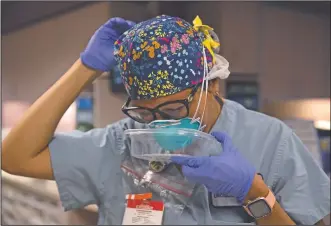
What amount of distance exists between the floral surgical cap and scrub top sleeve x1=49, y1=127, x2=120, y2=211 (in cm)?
22

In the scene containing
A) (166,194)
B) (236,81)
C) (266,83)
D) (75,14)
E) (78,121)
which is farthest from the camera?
(266,83)

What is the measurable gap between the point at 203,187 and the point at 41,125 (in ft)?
1.30

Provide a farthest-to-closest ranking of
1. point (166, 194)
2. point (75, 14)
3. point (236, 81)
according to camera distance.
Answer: point (236, 81), point (75, 14), point (166, 194)

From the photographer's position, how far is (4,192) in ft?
4.61

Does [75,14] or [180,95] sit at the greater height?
[75,14]

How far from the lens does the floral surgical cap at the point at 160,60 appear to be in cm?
73

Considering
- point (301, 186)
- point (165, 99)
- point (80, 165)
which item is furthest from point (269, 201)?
point (80, 165)

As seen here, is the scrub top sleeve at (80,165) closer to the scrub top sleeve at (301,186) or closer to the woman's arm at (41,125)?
the woman's arm at (41,125)

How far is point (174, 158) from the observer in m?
0.69

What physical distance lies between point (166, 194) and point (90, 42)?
402 mm

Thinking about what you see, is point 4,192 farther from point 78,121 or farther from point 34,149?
point 34,149

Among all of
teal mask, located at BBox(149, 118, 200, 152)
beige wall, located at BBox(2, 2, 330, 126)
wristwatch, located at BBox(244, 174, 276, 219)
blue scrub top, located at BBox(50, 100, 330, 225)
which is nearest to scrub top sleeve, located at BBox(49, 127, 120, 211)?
blue scrub top, located at BBox(50, 100, 330, 225)

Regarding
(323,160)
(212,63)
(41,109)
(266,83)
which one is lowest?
(323,160)

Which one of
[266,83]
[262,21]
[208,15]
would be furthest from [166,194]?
[266,83]
